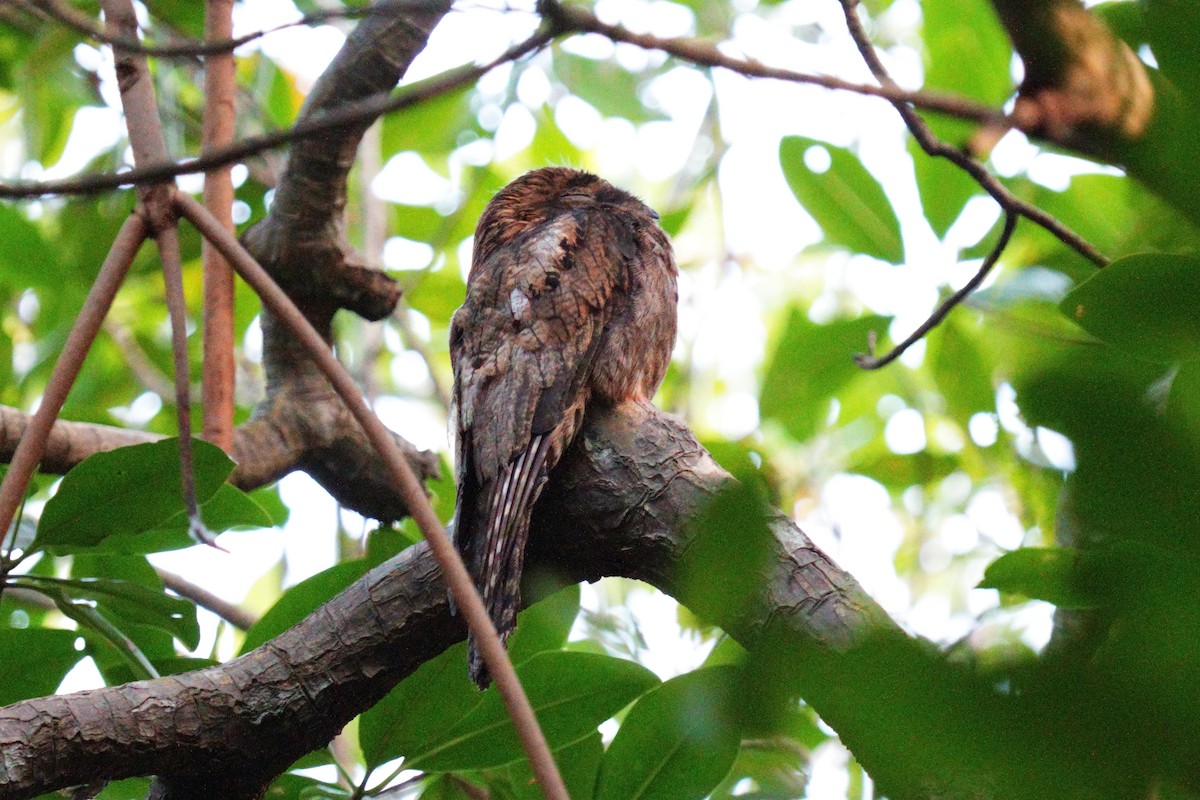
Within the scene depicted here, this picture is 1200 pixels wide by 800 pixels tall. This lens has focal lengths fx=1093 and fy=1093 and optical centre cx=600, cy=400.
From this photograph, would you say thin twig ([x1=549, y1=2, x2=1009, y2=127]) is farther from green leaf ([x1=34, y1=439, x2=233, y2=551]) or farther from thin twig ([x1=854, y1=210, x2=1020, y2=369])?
green leaf ([x1=34, y1=439, x2=233, y2=551])

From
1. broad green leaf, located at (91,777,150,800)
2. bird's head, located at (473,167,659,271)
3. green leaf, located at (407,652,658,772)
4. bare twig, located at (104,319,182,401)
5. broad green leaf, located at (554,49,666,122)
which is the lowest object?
green leaf, located at (407,652,658,772)

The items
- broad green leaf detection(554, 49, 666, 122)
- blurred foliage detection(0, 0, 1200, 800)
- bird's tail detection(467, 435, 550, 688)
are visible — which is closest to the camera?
blurred foliage detection(0, 0, 1200, 800)

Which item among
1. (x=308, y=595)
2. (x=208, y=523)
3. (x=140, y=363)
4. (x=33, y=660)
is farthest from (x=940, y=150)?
(x=140, y=363)

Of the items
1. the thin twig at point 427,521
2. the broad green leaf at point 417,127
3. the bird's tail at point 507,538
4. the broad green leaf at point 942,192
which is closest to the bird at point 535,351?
the bird's tail at point 507,538

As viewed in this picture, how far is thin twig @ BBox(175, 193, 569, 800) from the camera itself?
113 centimetres

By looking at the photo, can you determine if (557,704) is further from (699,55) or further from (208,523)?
(699,55)

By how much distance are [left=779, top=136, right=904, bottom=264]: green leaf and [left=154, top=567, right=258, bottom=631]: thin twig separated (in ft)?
6.83

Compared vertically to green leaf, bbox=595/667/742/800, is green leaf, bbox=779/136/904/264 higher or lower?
higher

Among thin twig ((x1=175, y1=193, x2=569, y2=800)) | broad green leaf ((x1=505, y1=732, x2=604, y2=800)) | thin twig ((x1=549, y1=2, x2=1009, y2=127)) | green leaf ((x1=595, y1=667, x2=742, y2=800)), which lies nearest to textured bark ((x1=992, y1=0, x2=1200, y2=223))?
thin twig ((x1=549, y1=2, x2=1009, y2=127))

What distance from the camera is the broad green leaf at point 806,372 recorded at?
3.47 m

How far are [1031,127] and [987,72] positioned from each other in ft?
8.73

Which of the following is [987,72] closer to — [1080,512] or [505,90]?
[505,90]

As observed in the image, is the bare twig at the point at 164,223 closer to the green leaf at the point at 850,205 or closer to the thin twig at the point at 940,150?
the thin twig at the point at 940,150

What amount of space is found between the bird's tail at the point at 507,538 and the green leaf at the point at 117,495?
0.48 meters
